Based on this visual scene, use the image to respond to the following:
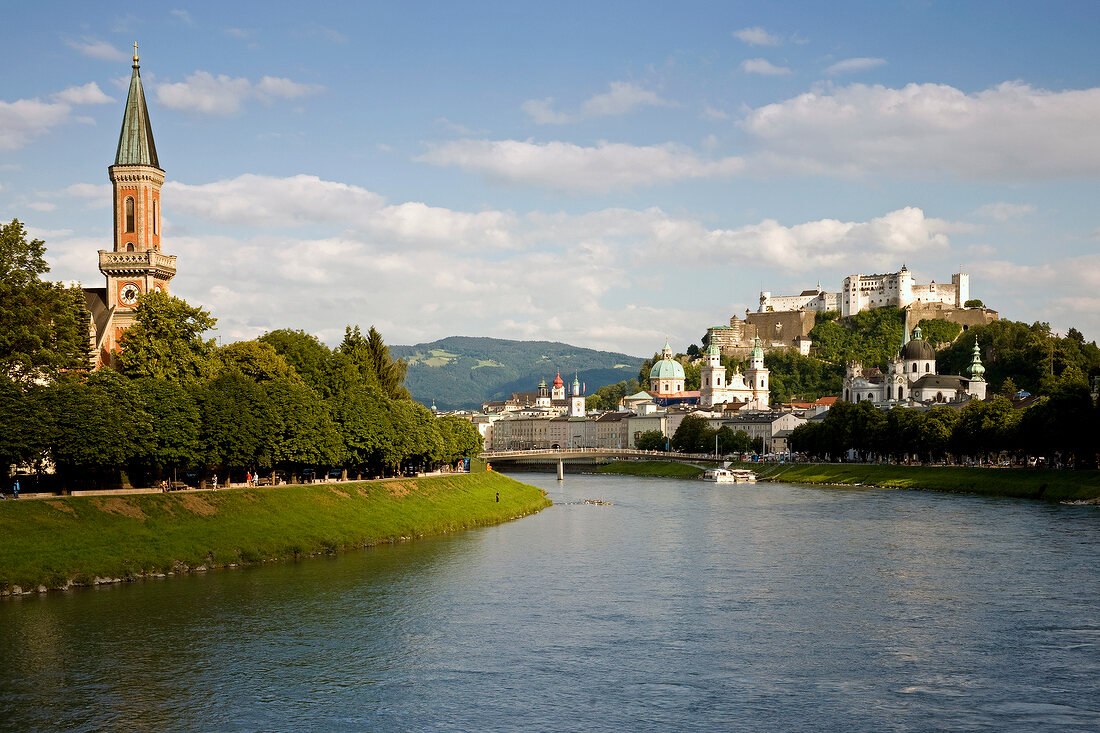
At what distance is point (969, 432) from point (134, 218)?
79.5 meters

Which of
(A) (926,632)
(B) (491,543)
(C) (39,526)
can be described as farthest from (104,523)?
(A) (926,632)

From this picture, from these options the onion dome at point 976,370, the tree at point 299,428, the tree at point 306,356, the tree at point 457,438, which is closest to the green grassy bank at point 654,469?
the onion dome at point 976,370

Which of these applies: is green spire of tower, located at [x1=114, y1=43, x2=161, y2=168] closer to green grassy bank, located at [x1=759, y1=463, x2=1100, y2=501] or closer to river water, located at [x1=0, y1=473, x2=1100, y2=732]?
river water, located at [x1=0, y1=473, x2=1100, y2=732]

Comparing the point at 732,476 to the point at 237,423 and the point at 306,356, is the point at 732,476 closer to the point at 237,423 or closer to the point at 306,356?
the point at 306,356

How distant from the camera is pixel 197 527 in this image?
5316cm

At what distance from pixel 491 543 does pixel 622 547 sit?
6.98 metres

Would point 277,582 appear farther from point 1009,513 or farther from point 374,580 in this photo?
point 1009,513

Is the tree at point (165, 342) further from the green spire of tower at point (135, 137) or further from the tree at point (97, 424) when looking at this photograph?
the green spire of tower at point (135, 137)

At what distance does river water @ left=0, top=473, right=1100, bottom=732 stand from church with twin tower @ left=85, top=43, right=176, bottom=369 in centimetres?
2856

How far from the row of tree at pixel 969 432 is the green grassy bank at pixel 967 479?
290 centimetres

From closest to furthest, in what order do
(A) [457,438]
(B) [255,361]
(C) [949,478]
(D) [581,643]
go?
(D) [581,643], (B) [255,361], (A) [457,438], (C) [949,478]

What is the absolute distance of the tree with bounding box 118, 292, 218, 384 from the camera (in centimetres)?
6344

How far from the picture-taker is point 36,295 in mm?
55844

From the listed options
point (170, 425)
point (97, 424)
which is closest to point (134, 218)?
point (170, 425)
